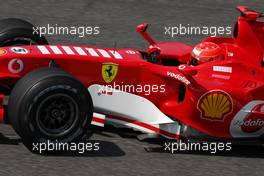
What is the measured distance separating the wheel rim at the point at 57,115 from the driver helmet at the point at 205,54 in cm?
158

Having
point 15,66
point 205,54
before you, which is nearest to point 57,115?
point 15,66

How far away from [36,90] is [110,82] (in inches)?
38.3

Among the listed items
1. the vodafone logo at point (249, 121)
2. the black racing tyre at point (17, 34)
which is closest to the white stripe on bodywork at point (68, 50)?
the black racing tyre at point (17, 34)

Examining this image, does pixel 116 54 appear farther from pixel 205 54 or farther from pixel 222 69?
pixel 222 69

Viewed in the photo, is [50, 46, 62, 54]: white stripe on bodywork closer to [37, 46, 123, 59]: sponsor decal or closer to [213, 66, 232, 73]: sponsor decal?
[37, 46, 123, 59]: sponsor decal

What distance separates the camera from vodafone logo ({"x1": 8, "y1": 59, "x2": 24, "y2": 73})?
25.6 ft

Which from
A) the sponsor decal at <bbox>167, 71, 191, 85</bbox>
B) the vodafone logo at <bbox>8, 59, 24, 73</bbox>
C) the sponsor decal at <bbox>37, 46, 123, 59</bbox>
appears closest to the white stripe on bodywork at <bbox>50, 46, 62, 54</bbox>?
the sponsor decal at <bbox>37, 46, 123, 59</bbox>

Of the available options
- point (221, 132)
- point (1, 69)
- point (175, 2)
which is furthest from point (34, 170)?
point (175, 2)

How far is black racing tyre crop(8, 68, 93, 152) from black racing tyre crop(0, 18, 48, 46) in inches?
58.7

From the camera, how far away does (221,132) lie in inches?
319

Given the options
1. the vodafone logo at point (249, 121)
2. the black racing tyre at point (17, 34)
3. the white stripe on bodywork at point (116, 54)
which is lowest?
the vodafone logo at point (249, 121)

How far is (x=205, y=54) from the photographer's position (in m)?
8.37

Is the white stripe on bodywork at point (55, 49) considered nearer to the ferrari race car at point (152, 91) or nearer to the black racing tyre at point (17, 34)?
the ferrari race car at point (152, 91)

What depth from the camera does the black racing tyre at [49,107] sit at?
287 inches
